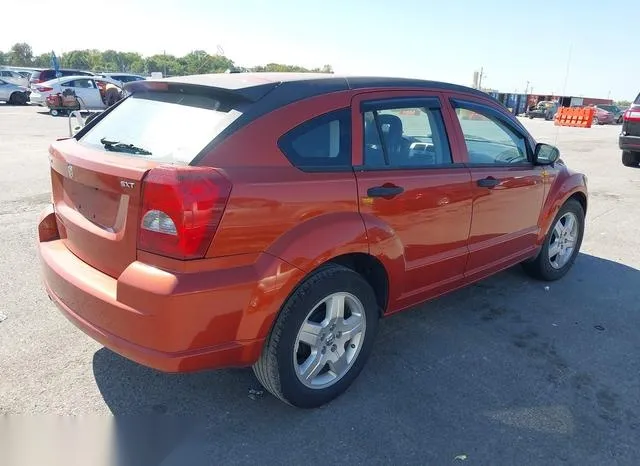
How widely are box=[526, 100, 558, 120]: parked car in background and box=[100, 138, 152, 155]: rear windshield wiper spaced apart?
139ft

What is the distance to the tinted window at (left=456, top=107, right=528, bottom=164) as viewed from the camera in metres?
3.73

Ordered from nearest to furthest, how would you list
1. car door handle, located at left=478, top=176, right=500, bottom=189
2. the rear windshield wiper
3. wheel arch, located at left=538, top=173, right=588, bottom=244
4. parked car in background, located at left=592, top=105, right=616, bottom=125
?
the rear windshield wiper < car door handle, located at left=478, top=176, right=500, bottom=189 < wheel arch, located at left=538, top=173, right=588, bottom=244 < parked car in background, located at left=592, top=105, right=616, bottom=125

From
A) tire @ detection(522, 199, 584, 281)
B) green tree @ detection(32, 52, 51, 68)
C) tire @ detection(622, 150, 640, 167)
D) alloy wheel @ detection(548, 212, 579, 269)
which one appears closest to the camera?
tire @ detection(522, 199, 584, 281)

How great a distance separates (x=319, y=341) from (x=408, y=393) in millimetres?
659

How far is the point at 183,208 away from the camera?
2.23m

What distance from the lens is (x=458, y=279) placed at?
376 centimetres

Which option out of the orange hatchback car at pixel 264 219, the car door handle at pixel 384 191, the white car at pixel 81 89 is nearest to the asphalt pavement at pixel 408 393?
the orange hatchback car at pixel 264 219

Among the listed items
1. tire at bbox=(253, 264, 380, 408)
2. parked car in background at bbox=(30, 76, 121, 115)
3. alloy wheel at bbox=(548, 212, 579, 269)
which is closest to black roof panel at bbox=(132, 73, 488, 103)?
tire at bbox=(253, 264, 380, 408)

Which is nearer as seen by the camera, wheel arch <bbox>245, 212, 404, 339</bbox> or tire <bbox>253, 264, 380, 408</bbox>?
wheel arch <bbox>245, 212, 404, 339</bbox>

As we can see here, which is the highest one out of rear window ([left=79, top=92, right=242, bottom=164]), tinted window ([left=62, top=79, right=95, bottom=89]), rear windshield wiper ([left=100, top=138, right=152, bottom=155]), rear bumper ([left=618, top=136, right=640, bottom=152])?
tinted window ([left=62, top=79, right=95, bottom=89])

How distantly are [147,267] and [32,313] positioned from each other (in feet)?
6.59

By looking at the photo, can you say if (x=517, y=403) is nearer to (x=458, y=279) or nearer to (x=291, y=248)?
(x=458, y=279)

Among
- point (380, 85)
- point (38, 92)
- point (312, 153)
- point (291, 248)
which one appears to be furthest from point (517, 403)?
point (38, 92)

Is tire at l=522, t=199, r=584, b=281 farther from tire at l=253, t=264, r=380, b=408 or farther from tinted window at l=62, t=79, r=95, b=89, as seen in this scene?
tinted window at l=62, t=79, r=95, b=89
